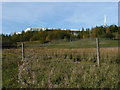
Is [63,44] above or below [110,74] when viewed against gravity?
above

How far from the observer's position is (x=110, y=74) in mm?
3848

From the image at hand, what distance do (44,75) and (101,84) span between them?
70.1 inches

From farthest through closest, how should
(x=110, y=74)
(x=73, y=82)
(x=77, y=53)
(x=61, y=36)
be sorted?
1. (x=61, y=36)
2. (x=77, y=53)
3. (x=110, y=74)
4. (x=73, y=82)

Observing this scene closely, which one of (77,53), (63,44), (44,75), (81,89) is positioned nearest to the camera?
(81,89)

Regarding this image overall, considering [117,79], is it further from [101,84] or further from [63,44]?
[63,44]

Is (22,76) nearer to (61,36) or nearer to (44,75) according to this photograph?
(44,75)

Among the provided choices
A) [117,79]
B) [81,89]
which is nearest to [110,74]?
[117,79]

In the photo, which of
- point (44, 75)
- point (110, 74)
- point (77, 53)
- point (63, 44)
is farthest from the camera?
point (63, 44)

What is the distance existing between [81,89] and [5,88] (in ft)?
6.77

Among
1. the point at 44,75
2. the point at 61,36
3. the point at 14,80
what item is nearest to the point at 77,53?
the point at 44,75

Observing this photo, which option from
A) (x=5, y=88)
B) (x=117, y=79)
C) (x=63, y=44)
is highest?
(x=63, y=44)

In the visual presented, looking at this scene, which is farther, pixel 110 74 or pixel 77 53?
pixel 77 53

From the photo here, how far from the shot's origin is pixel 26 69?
14.5 ft

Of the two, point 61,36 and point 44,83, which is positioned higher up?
point 61,36
